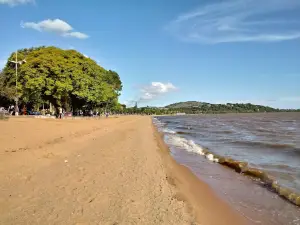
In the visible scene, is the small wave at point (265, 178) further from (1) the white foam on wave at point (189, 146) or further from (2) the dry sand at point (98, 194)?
(1) the white foam on wave at point (189, 146)

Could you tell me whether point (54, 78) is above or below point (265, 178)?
above

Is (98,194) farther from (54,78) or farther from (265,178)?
(54,78)

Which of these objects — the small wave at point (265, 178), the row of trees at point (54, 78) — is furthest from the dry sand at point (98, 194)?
the row of trees at point (54, 78)

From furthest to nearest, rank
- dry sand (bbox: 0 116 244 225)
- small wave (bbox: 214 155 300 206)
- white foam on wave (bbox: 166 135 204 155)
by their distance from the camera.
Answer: white foam on wave (bbox: 166 135 204 155) < small wave (bbox: 214 155 300 206) < dry sand (bbox: 0 116 244 225)

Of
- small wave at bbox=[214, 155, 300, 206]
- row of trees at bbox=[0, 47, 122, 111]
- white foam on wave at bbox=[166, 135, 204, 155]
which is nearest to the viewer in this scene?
small wave at bbox=[214, 155, 300, 206]

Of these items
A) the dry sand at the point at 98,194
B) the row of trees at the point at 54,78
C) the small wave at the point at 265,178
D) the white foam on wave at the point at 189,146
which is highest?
the row of trees at the point at 54,78

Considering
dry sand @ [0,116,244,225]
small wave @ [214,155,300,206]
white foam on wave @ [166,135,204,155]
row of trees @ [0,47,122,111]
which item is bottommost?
white foam on wave @ [166,135,204,155]

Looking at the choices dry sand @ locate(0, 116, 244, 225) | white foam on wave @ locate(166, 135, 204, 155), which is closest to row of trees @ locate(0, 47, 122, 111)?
white foam on wave @ locate(166, 135, 204, 155)

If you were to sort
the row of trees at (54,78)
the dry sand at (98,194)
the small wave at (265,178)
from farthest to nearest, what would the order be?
1. the row of trees at (54,78)
2. the small wave at (265,178)
3. the dry sand at (98,194)

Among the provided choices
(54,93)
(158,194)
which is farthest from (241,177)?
(54,93)

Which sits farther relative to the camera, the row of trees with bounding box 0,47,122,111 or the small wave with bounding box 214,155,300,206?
the row of trees with bounding box 0,47,122,111

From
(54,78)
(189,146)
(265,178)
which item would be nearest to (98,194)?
(265,178)

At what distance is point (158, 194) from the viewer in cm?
664

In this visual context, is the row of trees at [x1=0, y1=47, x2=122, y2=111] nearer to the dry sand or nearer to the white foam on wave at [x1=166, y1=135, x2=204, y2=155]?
the white foam on wave at [x1=166, y1=135, x2=204, y2=155]
